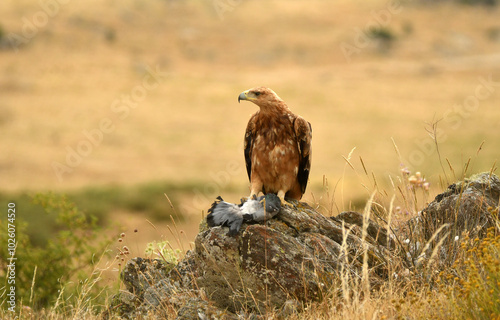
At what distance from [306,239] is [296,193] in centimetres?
151

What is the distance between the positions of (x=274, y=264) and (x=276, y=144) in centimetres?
160

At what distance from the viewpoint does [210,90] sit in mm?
57656

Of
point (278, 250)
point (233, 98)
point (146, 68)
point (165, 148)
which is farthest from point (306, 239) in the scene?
point (146, 68)

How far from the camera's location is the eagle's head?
6.11 metres

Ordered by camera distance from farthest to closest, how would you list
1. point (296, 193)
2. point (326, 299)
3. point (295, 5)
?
1. point (295, 5)
2. point (296, 193)
3. point (326, 299)

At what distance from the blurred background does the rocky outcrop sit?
1374cm

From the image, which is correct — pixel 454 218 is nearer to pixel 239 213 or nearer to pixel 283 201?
pixel 283 201

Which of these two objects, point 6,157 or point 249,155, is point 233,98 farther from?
point 249,155

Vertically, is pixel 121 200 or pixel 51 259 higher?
pixel 51 259

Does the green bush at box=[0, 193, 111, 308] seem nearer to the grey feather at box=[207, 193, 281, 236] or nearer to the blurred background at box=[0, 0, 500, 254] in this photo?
the grey feather at box=[207, 193, 281, 236]

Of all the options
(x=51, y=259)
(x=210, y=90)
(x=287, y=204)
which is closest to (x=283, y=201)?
(x=287, y=204)

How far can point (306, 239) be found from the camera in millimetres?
5270

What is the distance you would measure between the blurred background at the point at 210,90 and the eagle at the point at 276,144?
523 inches

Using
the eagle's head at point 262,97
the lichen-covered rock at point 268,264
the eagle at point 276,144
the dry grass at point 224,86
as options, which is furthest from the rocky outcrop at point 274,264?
the dry grass at point 224,86
